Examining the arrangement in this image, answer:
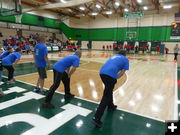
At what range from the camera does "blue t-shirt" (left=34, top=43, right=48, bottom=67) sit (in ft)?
12.2

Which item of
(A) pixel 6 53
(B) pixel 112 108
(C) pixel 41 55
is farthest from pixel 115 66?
(A) pixel 6 53

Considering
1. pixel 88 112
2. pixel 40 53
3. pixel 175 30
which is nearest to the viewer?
pixel 88 112

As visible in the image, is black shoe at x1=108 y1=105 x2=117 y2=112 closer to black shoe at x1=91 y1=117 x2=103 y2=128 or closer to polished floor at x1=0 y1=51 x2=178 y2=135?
polished floor at x1=0 y1=51 x2=178 y2=135

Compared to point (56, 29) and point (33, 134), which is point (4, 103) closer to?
point (33, 134)

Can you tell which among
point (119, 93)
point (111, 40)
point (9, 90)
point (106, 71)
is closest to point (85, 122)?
point (106, 71)

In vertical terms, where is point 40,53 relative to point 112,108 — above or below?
above

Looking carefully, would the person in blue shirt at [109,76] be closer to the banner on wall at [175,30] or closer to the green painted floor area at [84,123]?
the green painted floor area at [84,123]

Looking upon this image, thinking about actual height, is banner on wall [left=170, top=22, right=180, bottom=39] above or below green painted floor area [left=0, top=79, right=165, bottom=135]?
above

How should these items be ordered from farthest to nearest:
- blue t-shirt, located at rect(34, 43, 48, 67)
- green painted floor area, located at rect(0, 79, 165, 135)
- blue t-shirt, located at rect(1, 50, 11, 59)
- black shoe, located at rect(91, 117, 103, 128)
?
blue t-shirt, located at rect(1, 50, 11, 59) < blue t-shirt, located at rect(34, 43, 48, 67) < black shoe, located at rect(91, 117, 103, 128) < green painted floor area, located at rect(0, 79, 165, 135)

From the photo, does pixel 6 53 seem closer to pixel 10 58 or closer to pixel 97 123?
pixel 10 58

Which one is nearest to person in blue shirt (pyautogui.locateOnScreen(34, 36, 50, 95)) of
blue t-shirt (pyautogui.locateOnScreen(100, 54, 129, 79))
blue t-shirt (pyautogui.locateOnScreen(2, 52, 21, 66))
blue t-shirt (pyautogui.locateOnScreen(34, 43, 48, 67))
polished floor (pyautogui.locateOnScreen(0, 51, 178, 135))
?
blue t-shirt (pyautogui.locateOnScreen(34, 43, 48, 67))

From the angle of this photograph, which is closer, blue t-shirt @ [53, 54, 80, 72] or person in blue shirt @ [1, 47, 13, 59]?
blue t-shirt @ [53, 54, 80, 72]

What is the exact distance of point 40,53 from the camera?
12.3ft

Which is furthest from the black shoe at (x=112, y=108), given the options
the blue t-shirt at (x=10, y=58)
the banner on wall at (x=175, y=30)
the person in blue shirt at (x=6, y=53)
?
the banner on wall at (x=175, y=30)
